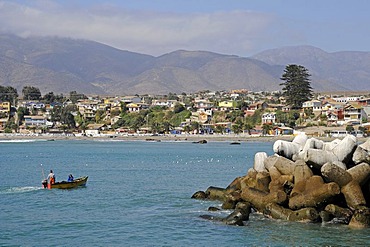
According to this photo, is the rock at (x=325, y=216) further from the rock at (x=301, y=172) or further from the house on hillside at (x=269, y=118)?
the house on hillside at (x=269, y=118)

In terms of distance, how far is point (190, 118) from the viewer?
147 metres

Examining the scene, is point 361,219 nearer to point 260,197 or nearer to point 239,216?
point 260,197

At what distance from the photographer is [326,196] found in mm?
21328

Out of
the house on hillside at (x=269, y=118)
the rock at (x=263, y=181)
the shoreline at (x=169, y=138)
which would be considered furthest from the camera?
the house on hillside at (x=269, y=118)

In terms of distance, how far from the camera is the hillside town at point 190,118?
12156cm

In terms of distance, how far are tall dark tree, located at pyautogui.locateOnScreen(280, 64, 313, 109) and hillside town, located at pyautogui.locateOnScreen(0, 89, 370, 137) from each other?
164 cm

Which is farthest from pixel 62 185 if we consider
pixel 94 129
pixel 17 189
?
pixel 94 129

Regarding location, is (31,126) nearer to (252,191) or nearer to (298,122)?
(298,122)

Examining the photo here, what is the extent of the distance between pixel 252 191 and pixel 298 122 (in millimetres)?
102696

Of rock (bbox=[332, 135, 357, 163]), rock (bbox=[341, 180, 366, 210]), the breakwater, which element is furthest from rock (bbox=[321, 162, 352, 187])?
rock (bbox=[332, 135, 357, 163])

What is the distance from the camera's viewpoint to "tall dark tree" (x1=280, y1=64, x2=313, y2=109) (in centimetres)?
12950

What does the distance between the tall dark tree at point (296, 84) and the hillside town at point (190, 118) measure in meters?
1.64

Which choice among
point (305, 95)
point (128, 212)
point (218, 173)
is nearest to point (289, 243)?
point (128, 212)

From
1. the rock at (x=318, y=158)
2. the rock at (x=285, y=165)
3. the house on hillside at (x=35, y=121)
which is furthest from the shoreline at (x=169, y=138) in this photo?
the rock at (x=318, y=158)
